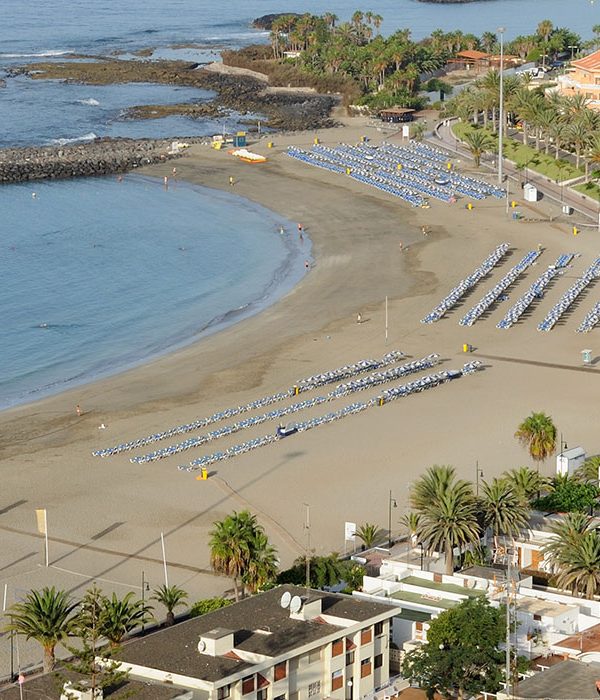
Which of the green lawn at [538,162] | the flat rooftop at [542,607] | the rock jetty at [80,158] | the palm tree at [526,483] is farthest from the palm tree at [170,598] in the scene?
the rock jetty at [80,158]

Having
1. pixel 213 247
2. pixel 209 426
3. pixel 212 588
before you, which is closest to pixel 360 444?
pixel 209 426

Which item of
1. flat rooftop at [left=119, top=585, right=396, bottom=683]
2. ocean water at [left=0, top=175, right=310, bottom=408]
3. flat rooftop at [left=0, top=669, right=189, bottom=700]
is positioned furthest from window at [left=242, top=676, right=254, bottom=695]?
ocean water at [left=0, top=175, right=310, bottom=408]

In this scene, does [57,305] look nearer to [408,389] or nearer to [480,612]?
[408,389]

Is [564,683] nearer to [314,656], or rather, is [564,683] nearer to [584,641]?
[584,641]

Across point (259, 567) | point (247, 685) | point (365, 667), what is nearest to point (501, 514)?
point (259, 567)

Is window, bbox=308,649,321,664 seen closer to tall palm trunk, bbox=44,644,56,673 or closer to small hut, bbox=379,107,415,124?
tall palm trunk, bbox=44,644,56,673
